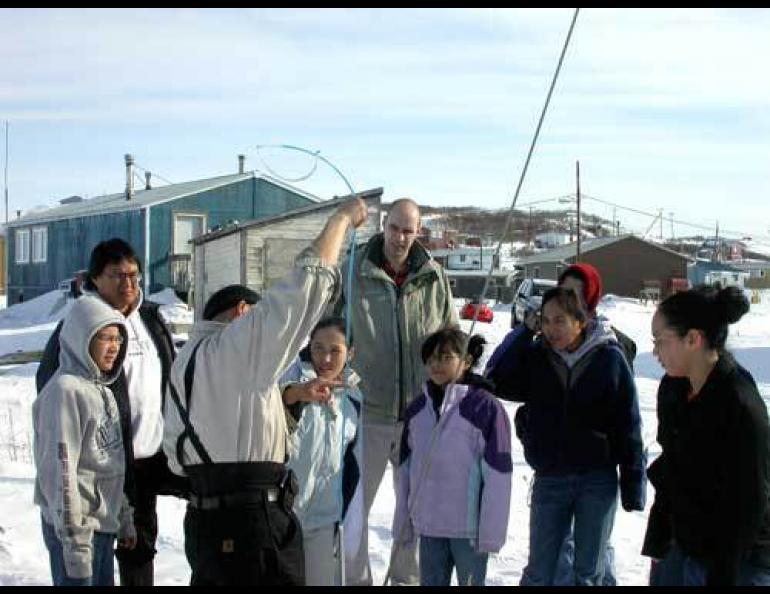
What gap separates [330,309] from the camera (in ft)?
16.7

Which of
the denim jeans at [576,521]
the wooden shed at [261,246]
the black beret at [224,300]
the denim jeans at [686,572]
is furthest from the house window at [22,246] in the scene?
the denim jeans at [686,572]

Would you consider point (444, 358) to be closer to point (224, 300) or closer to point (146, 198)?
point (224, 300)

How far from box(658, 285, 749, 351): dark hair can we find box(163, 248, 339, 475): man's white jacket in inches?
49.0

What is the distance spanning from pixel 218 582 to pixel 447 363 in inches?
70.0

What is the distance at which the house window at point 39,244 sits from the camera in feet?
131

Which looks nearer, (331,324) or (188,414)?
(188,414)

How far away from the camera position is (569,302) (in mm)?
4961

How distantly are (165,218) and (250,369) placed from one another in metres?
31.2

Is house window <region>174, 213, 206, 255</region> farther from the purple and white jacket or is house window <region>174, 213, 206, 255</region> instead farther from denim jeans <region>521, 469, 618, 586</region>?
denim jeans <region>521, 469, 618, 586</region>

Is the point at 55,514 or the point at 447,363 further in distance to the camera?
the point at 447,363

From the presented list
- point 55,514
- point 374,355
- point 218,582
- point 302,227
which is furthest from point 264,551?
point 302,227

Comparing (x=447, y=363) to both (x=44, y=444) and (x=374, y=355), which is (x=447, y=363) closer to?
(x=374, y=355)

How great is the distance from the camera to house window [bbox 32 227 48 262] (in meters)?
40.1

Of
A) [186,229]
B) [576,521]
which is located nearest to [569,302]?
[576,521]
